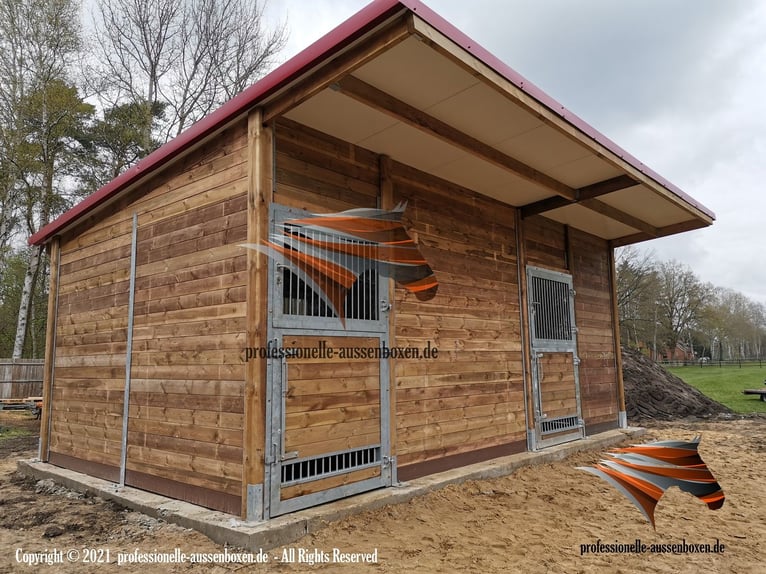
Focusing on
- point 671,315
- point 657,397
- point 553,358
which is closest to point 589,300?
point 553,358

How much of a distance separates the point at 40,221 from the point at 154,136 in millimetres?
3624

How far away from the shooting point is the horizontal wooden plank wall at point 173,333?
3.40 m

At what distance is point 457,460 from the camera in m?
4.63

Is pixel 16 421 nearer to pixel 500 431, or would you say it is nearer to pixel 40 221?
pixel 40 221

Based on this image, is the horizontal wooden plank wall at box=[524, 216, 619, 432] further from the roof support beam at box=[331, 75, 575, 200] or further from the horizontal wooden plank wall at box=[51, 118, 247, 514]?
the horizontal wooden plank wall at box=[51, 118, 247, 514]

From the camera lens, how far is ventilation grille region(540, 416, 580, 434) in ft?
18.8

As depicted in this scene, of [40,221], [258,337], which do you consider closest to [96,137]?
[40,221]

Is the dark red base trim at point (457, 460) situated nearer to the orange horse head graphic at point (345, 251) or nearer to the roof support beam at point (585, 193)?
the orange horse head graphic at point (345, 251)

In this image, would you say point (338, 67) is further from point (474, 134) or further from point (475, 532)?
point (475, 532)

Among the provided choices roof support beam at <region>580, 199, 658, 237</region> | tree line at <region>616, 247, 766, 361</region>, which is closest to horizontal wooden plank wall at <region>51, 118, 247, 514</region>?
roof support beam at <region>580, 199, 658, 237</region>

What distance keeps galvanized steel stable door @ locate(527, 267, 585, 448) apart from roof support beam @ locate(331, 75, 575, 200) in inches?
54.4

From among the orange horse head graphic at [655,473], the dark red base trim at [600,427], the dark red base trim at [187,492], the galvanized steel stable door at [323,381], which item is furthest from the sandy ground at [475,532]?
the dark red base trim at [600,427]

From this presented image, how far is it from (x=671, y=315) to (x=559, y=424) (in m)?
31.8

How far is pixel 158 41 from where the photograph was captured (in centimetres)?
1308
